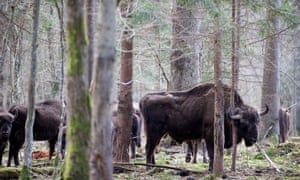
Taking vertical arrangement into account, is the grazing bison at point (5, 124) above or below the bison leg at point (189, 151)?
above

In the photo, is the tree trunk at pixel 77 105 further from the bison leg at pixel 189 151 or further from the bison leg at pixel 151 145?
the bison leg at pixel 189 151

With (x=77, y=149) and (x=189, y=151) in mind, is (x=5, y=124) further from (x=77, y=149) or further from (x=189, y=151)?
(x=77, y=149)

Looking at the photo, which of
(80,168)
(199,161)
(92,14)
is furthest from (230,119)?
(80,168)

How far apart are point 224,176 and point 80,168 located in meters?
4.21

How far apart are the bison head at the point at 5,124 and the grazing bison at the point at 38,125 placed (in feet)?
1.69

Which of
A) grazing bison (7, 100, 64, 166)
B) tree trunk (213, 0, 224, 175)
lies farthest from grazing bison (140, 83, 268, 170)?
grazing bison (7, 100, 64, 166)

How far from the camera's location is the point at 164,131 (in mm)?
13328

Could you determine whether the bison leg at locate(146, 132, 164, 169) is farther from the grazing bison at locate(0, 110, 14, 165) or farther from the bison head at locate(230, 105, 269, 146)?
the grazing bison at locate(0, 110, 14, 165)

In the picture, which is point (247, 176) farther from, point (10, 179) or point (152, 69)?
point (152, 69)

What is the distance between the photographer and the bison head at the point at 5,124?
12719mm

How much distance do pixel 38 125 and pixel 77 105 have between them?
815cm

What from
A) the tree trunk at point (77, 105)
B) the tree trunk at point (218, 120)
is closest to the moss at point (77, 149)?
the tree trunk at point (77, 105)

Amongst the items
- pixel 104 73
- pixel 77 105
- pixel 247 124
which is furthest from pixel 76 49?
pixel 247 124

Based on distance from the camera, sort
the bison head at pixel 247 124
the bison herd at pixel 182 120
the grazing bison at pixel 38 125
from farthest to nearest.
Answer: the grazing bison at pixel 38 125 < the bison herd at pixel 182 120 < the bison head at pixel 247 124
